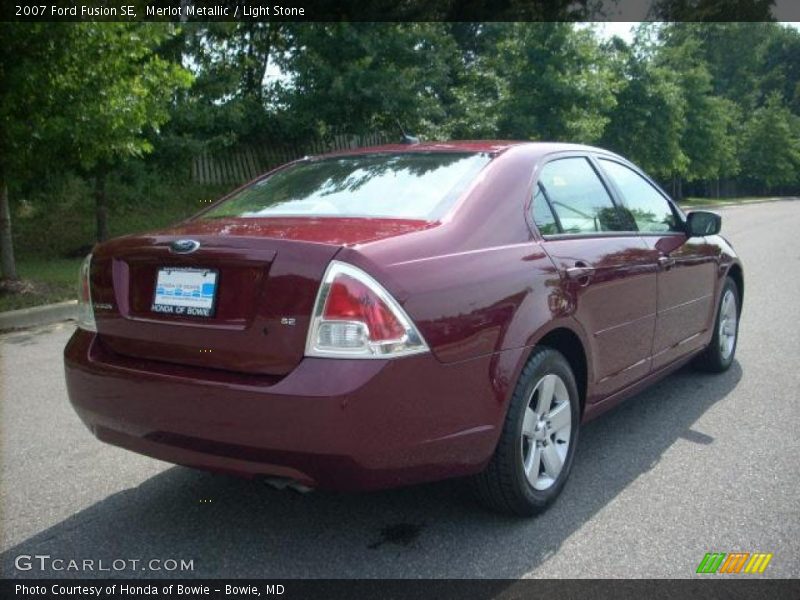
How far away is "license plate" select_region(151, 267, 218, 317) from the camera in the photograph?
2.71 meters

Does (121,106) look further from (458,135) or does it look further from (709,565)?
(458,135)

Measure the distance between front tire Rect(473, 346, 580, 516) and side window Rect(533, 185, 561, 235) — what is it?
57cm

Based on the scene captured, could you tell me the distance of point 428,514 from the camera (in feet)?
10.5

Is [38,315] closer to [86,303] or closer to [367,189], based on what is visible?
[86,303]

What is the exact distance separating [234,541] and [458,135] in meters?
18.3

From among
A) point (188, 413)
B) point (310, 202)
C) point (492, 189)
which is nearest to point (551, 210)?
point (492, 189)

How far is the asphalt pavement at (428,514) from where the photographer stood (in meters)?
2.80

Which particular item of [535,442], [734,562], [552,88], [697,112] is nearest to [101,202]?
[535,442]

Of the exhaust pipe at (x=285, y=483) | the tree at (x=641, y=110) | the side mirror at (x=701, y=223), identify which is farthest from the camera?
the tree at (x=641, y=110)

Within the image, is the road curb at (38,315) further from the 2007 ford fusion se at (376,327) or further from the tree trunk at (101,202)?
the 2007 ford fusion se at (376,327)

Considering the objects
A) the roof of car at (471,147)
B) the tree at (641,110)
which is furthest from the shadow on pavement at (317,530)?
the tree at (641,110)

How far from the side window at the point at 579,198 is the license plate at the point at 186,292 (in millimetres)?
1627

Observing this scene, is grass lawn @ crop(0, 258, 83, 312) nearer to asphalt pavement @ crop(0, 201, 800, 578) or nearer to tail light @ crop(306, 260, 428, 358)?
asphalt pavement @ crop(0, 201, 800, 578)

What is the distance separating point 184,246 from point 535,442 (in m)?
1.62
